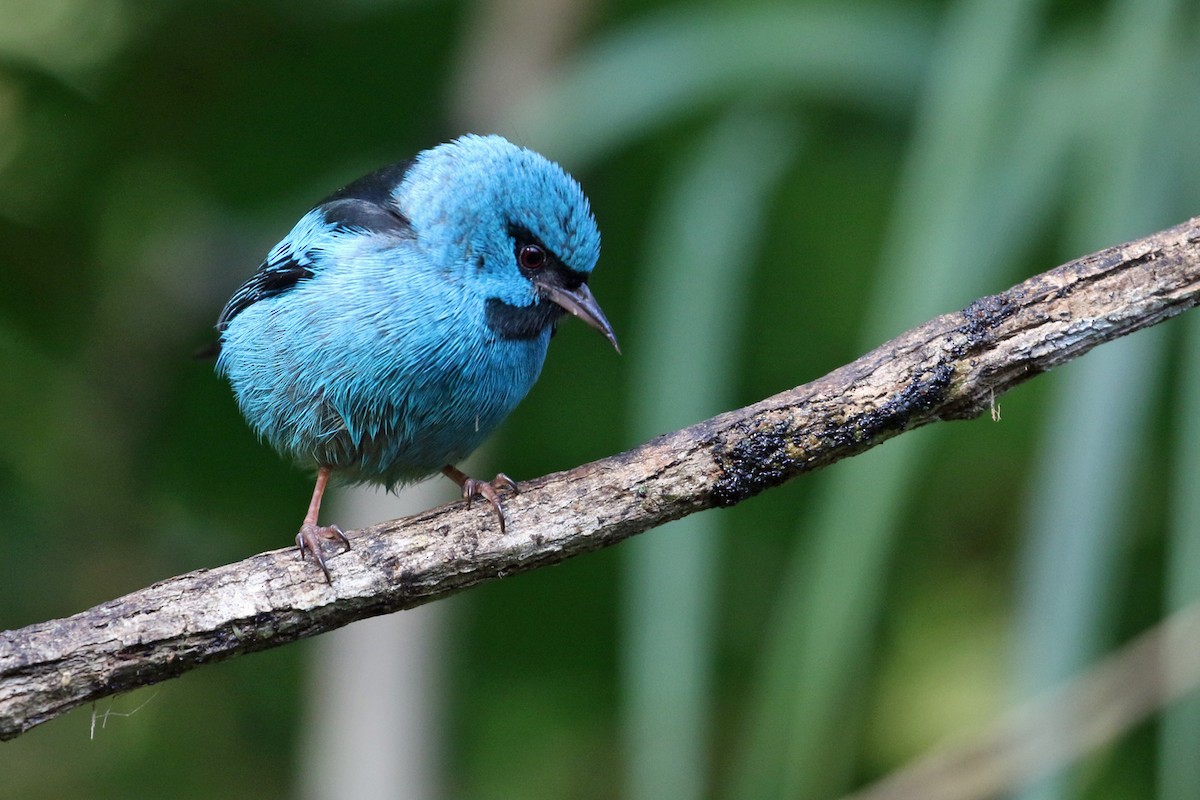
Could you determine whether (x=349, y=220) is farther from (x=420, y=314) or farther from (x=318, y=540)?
(x=318, y=540)

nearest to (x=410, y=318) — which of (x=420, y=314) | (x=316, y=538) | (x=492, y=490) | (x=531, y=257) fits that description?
(x=420, y=314)

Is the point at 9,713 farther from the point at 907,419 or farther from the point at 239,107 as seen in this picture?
the point at 239,107

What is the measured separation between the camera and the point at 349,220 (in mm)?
3307

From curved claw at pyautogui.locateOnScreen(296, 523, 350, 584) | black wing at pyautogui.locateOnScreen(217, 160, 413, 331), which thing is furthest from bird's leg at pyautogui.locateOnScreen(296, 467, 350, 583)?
black wing at pyautogui.locateOnScreen(217, 160, 413, 331)

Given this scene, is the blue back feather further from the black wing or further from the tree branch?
the tree branch

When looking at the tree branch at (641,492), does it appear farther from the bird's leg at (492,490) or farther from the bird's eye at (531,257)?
the bird's eye at (531,257)

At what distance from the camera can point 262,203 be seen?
552 centimetres

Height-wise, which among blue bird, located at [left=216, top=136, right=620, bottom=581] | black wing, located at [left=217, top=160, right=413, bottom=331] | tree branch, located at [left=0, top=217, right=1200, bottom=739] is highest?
black wing, located at [left=217, top=160, right=413, bottom=331]

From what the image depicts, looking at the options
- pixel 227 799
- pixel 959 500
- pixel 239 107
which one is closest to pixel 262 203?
pixel 239 107

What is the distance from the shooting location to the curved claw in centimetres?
229

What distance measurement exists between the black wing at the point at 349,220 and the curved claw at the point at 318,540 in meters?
0.91

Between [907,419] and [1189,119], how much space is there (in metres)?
1.45

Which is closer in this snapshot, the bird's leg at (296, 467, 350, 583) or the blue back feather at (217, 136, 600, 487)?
the bird's leg at (296, 467, 350, 583)

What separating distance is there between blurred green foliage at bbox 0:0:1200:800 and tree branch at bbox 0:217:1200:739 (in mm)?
379
